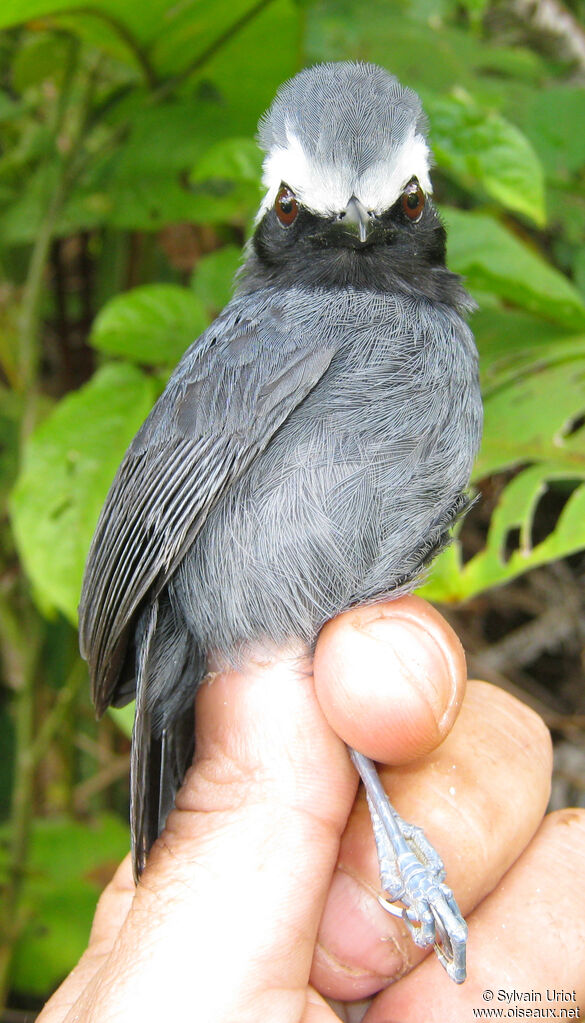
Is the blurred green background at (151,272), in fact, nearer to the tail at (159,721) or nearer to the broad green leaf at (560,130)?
the broad green leaf at (560,130)

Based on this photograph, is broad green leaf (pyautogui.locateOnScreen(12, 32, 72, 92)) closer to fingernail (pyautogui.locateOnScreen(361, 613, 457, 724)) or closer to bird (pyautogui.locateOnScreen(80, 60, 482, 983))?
bird (pyautogui.locateOnScreen(80, 60, 482, 983))

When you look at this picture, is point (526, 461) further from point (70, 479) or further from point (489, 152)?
point (70, 479)

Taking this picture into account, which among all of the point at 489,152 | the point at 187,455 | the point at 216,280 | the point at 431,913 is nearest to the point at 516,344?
the point at 489,152

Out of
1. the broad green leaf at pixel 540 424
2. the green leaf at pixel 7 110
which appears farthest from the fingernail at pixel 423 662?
the green leaf at pixel 7 110

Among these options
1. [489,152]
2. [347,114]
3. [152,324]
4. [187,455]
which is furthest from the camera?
[152,324]

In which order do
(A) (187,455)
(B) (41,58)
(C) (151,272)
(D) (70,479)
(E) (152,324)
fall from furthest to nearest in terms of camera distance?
(C) (151,272) → (B) (41,58) → (E) (152,324) → (D) (70,479) → (A) (187,455)

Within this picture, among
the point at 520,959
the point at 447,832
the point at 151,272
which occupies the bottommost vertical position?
the point at 520,959
